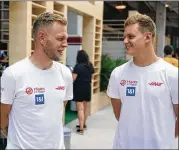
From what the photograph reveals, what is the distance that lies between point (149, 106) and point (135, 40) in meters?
0.32

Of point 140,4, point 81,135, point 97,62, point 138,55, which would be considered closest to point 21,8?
point 81,135

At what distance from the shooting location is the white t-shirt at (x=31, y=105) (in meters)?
1.71

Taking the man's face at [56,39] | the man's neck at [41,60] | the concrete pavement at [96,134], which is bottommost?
the concrete pavement at [96,134]

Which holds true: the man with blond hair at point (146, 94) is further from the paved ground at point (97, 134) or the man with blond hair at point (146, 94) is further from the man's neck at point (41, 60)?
the paved ground at point (97, 134)

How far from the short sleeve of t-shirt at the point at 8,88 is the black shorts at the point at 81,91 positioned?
4082 mm

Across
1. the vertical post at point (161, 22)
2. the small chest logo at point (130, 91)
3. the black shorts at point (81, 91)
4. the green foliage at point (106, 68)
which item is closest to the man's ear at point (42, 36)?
the small chest logo at point (130, 91)

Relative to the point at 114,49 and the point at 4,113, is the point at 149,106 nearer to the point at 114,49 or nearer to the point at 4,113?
the point at 4,113

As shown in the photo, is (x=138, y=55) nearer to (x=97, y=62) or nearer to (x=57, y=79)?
(x=57, y=79)

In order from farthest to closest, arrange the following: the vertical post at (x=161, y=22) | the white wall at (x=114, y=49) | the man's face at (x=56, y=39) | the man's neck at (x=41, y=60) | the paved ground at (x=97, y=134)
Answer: the vertical post at (x=161, y=22) < the white wall at (x=114, y=49) < the paved ground at (x=97, y=134) < the man's neck at (x=41, y=60) < the man's face at (x=56, y=39)

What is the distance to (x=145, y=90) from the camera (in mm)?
1596

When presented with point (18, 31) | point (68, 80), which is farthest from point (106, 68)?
point (68, 80)

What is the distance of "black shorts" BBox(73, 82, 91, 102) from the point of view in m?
5.84

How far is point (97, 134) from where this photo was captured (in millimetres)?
5742

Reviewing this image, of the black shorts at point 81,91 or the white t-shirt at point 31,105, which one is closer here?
the white t-shirt at point 31,105
